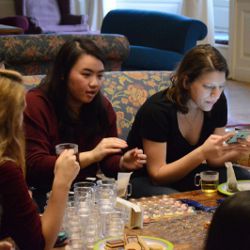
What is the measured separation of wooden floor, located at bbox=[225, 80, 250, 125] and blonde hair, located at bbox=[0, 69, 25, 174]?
164 inches

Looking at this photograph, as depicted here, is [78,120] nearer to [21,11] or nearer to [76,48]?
[76,48]

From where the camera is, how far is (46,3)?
8.52 meters

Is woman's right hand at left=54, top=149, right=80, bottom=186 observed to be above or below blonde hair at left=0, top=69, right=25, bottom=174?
below

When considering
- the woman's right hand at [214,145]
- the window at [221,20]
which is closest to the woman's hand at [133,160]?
the woman's right hand at [214,145]

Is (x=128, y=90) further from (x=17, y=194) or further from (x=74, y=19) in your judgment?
(x=74, y=19)

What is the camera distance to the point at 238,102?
21.3 feet

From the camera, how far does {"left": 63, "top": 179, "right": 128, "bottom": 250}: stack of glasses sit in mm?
1739

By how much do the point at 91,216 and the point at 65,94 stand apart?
0.86 m

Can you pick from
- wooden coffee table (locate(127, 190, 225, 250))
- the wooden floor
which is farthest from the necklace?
the wooden floor

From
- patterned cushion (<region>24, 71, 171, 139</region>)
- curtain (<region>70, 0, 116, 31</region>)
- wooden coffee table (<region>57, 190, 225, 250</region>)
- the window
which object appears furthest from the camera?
curtain (<region>70, 0, 116, 31</region>)

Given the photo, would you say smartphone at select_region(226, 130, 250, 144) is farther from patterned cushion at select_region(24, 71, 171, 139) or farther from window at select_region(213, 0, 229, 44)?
window at select_region(213, 0, 229, 44)

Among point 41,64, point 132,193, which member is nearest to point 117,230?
point 132,193

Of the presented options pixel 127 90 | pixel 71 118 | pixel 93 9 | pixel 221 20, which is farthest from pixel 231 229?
pixel 93 9

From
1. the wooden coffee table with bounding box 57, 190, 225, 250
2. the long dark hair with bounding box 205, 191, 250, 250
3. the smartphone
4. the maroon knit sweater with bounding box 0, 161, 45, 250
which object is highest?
the long dark hair with bounding box 205, 191, 250, 250
